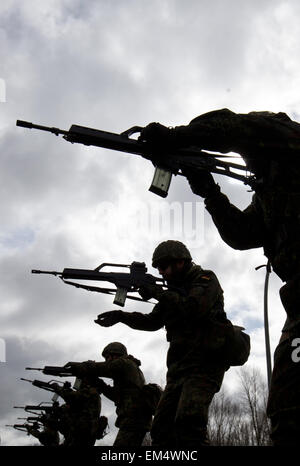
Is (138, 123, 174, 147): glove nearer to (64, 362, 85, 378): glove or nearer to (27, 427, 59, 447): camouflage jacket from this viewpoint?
(64, 362, 85, 378): glove

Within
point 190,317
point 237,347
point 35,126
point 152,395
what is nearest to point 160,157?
point 35,126

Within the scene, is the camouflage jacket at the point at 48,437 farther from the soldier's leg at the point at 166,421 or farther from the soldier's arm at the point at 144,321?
the soldier's leg at the point at 166,421

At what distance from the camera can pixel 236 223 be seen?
3.41 metres

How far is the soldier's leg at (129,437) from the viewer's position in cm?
810

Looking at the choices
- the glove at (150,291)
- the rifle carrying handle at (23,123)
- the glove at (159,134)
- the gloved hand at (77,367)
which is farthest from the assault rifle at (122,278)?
the gloved hand at (77,367)

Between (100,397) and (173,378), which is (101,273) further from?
(100,397)

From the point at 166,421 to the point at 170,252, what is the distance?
1.86 meters

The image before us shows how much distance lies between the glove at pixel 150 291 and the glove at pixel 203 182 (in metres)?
2.07

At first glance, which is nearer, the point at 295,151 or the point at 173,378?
the point at 295,151

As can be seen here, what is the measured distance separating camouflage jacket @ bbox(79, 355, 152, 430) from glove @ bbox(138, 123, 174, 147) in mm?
6416

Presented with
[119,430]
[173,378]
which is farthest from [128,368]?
[173,378]

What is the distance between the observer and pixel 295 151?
2.82 meters

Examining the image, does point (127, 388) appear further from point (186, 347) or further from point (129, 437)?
point (186, 347)
